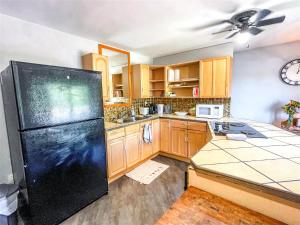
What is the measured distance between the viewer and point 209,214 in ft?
3.05

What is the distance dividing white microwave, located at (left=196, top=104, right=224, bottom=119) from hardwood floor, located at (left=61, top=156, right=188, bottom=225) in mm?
1312

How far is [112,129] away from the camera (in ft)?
8.08

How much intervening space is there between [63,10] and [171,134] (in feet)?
9.04

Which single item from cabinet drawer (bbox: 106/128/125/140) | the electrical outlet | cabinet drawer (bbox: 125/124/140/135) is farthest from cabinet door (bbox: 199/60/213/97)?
the electrical outlet

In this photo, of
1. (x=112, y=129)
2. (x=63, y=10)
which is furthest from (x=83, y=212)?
(x=63, y=10)

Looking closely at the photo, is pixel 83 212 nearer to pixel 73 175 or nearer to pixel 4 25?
pixel 73 175

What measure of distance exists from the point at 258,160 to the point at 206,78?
2.27 metres

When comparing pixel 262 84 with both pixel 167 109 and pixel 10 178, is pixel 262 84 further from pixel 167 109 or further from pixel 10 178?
pixel 10 178

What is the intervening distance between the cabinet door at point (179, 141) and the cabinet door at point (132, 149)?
0.82 m

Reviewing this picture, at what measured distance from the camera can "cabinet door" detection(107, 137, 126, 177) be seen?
2442mm

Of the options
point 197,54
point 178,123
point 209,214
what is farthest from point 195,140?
point 209,214

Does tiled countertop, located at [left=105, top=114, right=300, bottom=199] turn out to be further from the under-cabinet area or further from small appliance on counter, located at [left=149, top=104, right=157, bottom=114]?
small appliance on counter, located at [left=149, top=104, right=157, bottom=114]

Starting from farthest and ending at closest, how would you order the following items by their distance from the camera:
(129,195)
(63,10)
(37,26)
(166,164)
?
(166,164) → (129,195) → (37,26) → (63,10)

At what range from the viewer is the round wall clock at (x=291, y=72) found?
10.5ft
